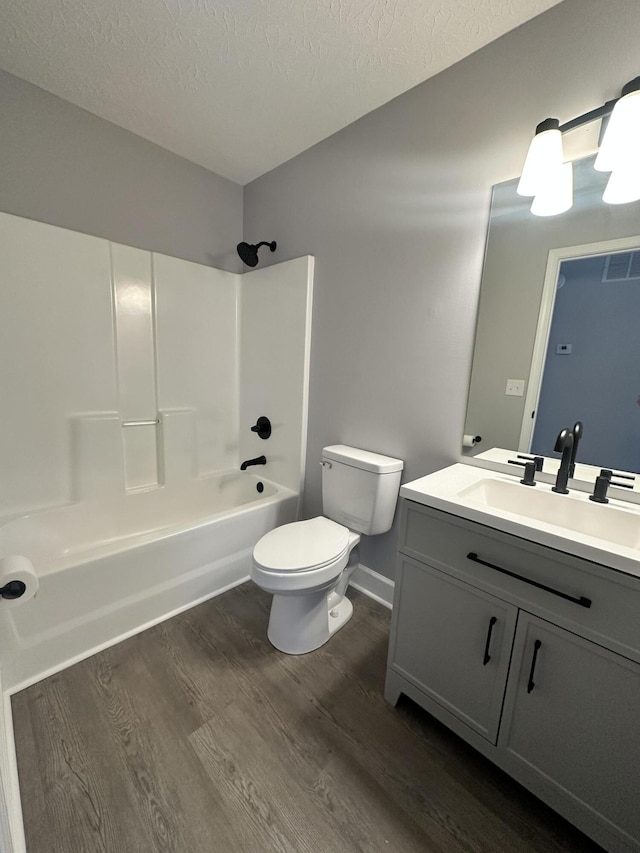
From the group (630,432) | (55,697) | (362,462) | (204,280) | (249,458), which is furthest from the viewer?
(249,458)

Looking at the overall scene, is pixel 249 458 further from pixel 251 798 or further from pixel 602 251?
pixel 602 251

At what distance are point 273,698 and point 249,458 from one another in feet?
4.96

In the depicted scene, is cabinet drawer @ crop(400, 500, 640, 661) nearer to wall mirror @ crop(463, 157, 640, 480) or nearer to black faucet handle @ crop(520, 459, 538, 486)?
black faucet handle @ crop(520, 459, 538, 486)

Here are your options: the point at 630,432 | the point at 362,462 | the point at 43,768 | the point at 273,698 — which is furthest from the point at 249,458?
the point at 630,432

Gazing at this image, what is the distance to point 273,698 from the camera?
1.29m

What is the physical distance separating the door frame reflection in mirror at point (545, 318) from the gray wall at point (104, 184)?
6.40ft

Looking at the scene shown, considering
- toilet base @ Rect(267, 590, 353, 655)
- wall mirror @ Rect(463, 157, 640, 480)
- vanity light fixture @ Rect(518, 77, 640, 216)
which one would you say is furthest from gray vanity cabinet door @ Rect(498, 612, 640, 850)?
vanity light fixture @ Rect(518, 77, 640, 216)

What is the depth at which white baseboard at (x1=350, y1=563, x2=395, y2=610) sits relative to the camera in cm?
183

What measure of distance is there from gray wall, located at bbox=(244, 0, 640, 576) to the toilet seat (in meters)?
0.38

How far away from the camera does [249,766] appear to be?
1074mm

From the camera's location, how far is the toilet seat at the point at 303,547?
1.37 metres

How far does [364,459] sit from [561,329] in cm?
94

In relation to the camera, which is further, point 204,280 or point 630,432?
point 204,280

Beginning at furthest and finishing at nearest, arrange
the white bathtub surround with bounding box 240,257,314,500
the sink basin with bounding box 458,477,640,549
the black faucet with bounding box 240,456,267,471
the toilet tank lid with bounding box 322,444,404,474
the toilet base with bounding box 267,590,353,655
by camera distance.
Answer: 1. the black faucet with bounding box 240,456,267,471
2. the white bathtub surround with bounding box 240,257,314,500
3. the toilet tank lid with bounding box 322,444,404,474
4. the toilet base with bounding box 267,590,353,655
5. the sink basin with bounding box 458,477,640,549
